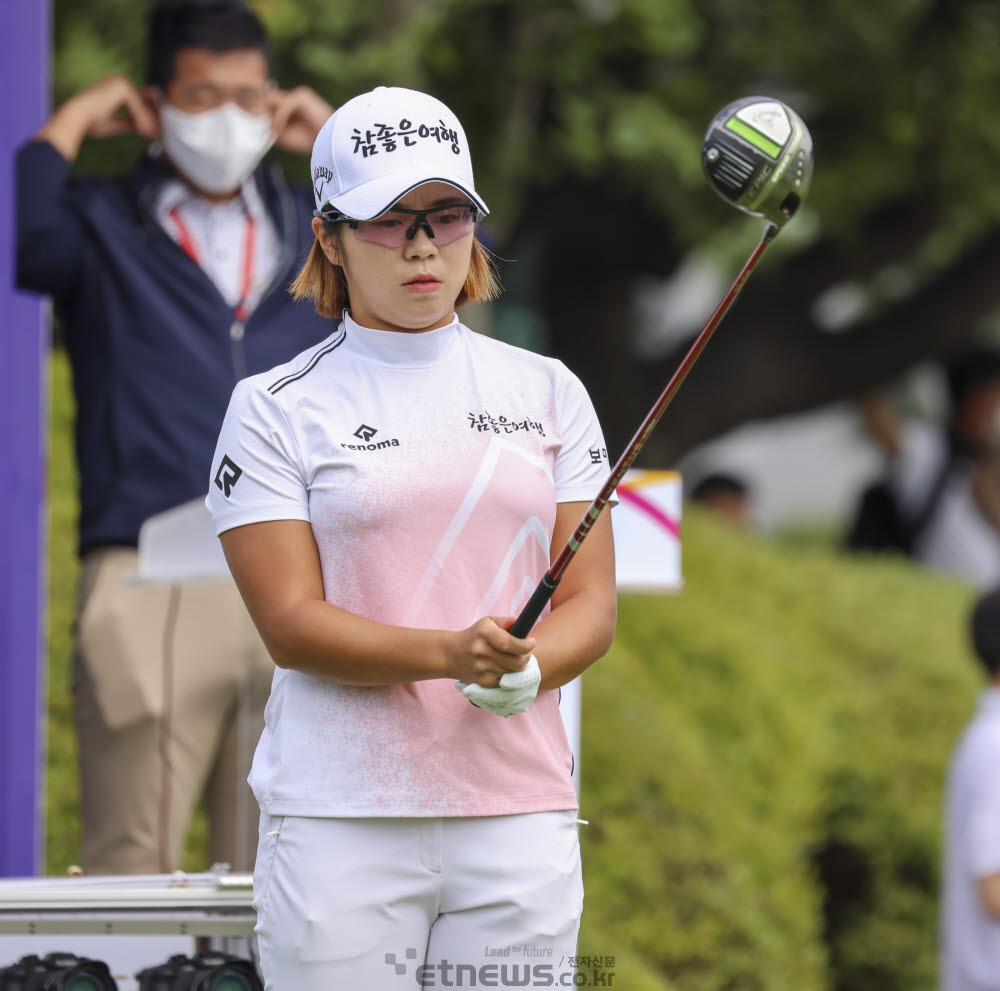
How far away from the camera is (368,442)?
8.15 feet

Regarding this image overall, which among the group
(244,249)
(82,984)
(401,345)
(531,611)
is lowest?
A: (82,984)

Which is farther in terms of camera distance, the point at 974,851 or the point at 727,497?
the point at 727,497

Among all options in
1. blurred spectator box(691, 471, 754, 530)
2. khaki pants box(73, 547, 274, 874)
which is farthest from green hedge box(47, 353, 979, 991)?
khaki pants box(73, 547, 274, 874)

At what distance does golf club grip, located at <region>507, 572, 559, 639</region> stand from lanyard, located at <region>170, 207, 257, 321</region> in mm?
1747

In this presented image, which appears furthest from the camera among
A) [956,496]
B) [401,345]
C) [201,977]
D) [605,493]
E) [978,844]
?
[956,496]

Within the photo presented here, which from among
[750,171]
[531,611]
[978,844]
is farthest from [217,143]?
[978,844]

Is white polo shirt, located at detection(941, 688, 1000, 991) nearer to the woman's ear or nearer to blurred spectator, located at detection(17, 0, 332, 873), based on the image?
blurred spectator, located at detection(17, 0, 332, 873)

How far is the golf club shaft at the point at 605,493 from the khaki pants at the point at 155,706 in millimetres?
1635

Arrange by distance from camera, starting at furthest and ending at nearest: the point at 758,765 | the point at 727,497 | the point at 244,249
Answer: the point at 727,497 < the point at 758,765 < the point at 244,249

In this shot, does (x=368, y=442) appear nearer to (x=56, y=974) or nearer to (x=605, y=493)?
(x=605, y=493)

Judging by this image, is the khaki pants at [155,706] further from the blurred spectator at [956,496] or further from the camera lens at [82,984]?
the blurred spectator at [956,496]

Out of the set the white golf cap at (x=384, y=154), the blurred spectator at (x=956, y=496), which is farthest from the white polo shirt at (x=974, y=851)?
the blurred spectator at (x=956, y=496)

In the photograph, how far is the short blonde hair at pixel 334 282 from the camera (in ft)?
8.74

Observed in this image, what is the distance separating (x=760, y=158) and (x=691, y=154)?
5.05 metres
